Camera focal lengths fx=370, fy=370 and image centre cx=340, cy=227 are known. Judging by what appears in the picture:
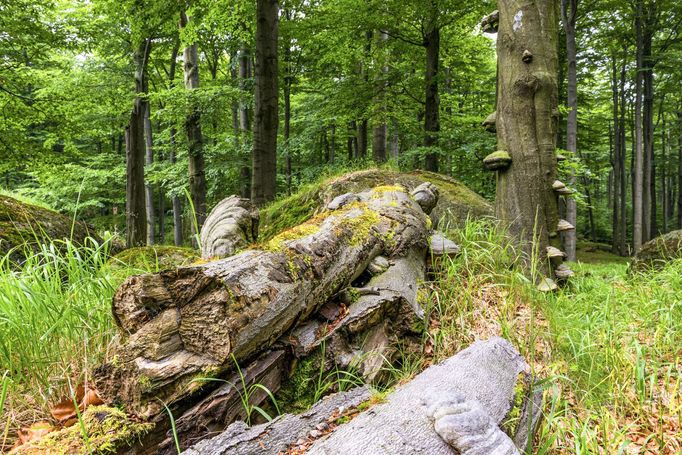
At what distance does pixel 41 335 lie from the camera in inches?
70.2

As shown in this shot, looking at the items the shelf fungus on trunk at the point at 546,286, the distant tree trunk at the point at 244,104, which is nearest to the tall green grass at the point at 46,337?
the shelf fungus on trunk at the point at 546,286

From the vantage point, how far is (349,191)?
15.8 ft

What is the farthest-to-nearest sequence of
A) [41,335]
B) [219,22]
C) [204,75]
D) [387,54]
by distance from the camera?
[204,75], [387,54], [219,22], [41,335]

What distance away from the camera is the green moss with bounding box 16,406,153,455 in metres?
1.25

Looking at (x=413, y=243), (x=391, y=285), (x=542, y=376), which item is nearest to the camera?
(x=542, y=376)

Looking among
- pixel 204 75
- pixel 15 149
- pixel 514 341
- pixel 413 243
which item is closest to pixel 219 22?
pixel 15 149

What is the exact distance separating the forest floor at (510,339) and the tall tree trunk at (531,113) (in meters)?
0.63

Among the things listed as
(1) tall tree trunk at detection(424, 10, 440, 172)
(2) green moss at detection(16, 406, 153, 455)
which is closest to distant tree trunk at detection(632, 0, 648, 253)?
(1) tall tree trunk at detection(424, 10, 440, 172)

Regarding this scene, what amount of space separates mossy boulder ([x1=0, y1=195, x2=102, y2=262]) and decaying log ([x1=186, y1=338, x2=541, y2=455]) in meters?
2.01

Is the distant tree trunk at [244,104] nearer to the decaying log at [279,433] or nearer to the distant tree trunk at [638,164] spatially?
the decaying log at [279,433]

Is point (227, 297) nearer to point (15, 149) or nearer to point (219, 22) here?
point (219, 22)

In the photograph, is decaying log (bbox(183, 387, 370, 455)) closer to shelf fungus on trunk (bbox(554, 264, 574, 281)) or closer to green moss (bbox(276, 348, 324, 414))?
green moss (bbox(276, 348, 324, 414))

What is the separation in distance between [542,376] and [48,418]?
239 cm

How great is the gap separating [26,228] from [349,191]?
3353 millimetres
